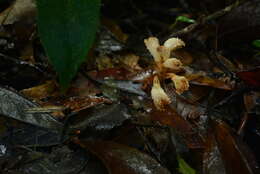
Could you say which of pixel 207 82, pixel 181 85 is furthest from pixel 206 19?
pixel 181 85

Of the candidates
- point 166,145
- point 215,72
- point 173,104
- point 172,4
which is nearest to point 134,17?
point 172,4

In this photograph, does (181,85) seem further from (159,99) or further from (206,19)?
(206,19)

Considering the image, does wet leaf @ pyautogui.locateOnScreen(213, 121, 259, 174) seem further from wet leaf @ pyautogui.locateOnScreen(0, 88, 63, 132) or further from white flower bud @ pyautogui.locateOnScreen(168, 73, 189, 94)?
wet leaf @ pyautogui.locateOnScreen(0, 88, 63, 132)

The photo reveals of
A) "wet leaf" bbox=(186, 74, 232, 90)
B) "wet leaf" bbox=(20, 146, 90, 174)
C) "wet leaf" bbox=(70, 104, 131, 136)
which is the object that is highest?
"wet leaf" bbox=(186, 74, 232, 90)

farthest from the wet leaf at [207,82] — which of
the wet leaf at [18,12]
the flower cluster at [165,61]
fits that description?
the wet leaf at [18,12]

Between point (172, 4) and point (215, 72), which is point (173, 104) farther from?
point (172, 4)

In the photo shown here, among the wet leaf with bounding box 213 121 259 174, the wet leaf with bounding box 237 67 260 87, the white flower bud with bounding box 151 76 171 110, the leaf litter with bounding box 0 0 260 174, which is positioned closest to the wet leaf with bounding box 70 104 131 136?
the leaf litter with bounding box 0 0 260 174
